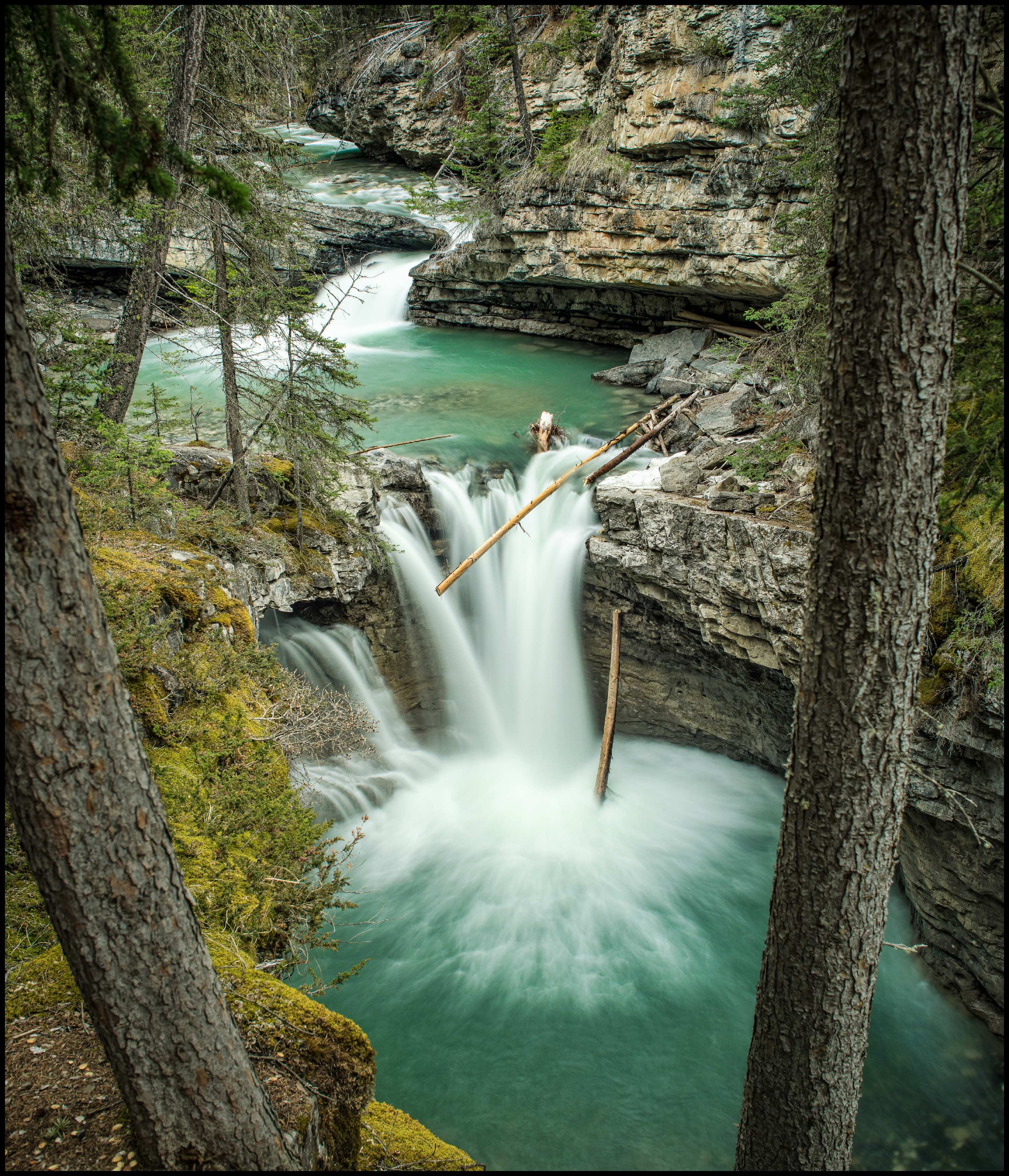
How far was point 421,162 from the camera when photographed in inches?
941

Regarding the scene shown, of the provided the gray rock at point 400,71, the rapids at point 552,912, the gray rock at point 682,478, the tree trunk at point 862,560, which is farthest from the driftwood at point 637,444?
the gray rock at point 400,71

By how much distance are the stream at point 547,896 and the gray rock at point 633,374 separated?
24.3 inches

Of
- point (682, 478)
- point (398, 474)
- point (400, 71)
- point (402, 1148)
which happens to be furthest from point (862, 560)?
point (400, 71)

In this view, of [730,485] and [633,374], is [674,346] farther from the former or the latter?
[730,485]

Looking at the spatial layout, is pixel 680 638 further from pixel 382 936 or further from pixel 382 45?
pixel 382 45

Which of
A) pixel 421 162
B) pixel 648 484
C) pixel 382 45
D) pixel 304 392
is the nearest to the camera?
pixel 304 392

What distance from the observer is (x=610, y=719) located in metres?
10.4

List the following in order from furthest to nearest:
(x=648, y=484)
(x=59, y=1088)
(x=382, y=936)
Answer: (x=648, y=484)
(x=382, y=936)
(x=59, y=1088)

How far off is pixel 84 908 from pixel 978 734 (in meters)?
6.73

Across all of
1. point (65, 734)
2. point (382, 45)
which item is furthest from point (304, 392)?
point (382, 45)

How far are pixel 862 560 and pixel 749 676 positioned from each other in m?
7.38

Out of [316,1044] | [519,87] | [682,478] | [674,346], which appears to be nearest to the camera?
[316,1044]

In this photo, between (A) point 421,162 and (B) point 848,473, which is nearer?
(B) point 848,473

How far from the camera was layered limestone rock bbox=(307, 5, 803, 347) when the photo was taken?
12.8 metres
